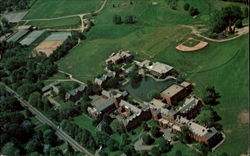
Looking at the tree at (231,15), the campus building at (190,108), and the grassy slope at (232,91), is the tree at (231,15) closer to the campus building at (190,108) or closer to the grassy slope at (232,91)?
the grassy slope at (232,91)

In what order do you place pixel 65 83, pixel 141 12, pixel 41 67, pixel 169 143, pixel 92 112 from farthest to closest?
pixel 141 12 → pixel 41 67 → pixel 65 83 → pixel 92 112 → pixel 169 143

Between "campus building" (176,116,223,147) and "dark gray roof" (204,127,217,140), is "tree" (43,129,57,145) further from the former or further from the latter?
"dark gray roof" (204,127,217,140)

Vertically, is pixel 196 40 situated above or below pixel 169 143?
above

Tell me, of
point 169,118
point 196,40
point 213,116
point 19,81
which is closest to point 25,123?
point 19,81

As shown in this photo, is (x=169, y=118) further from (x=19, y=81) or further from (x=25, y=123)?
(x=19, y=81)

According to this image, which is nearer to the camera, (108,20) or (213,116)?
(213,116)

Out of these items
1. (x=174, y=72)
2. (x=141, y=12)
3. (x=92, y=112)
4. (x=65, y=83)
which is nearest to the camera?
(x=92, y=112)

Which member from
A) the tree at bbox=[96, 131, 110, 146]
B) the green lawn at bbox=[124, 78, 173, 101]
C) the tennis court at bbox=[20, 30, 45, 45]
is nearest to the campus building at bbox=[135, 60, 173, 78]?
the green lawn at bbox=[124, 78, 173, 101]
